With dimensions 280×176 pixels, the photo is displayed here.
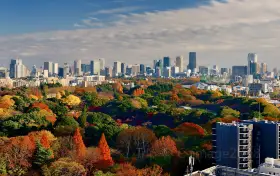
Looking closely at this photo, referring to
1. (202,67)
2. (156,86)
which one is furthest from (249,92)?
(202,67)

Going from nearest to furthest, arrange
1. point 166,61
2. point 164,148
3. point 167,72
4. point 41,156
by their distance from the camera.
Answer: point 41,156, point 164,148, point 167,72, point 166,61

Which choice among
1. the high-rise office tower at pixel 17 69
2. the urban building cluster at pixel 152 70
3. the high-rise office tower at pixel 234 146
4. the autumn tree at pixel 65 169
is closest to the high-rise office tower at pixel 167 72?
the urban building cluster at pixel 152 70

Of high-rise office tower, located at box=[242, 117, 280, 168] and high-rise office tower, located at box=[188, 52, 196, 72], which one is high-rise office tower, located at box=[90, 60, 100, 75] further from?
high-rise office tower, located at box=[242, 117, 280, 168]

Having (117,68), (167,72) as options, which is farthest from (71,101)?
(117,68)

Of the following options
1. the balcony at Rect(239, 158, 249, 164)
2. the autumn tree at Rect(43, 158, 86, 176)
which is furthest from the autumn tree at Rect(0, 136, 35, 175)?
the balcony at Rect(239, 158, 249, 164)

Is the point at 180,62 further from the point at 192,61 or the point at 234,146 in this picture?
the point at 234,146

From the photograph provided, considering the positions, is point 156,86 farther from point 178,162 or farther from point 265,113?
point 178,162

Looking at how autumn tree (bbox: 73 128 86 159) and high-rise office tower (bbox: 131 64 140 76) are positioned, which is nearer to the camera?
autumn tree (bbox: 73 128 86 159)
